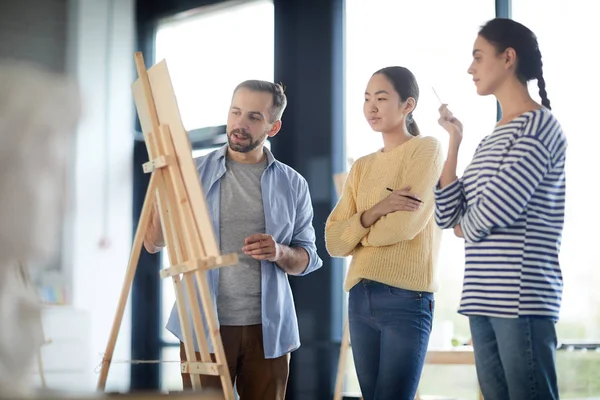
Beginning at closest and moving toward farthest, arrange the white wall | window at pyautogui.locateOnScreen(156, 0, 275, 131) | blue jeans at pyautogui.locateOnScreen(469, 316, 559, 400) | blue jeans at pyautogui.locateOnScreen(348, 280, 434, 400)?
blue jeans at pyautogui.locateOnScreen(469, 316, 559, 400) → blue jeans at pyautogui.locateOnScreen(348, 280, 434, 400) → window at pyautogui.locateOnScreen(156, 0, 275, 131) → the white wall

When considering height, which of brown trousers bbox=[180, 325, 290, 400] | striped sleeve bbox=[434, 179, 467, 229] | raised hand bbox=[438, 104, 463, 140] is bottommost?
brown trousers bbox=[180, 325, 290, 400]

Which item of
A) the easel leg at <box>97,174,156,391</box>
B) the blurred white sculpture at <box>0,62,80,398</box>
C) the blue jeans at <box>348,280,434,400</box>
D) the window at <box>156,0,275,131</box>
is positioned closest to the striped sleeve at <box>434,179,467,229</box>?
the blue jeans at <box>348,280,434,400</box>

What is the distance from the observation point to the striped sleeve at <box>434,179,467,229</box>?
1.91m

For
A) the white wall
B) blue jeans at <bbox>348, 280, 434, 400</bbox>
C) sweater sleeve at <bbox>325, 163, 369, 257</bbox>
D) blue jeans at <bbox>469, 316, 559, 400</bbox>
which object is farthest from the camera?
the white wall

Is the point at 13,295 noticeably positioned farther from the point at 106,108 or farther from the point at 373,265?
the point at 106,108

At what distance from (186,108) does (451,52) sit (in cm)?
206

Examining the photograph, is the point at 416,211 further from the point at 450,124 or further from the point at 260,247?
the point at 260,247

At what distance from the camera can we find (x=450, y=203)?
1912 millimetres

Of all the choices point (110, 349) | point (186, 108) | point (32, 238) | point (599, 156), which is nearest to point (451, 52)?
point (599, 156)

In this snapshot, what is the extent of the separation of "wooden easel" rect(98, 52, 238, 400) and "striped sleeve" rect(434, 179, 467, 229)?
0.58 m

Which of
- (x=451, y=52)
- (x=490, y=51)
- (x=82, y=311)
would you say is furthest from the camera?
(x=82, y=311)

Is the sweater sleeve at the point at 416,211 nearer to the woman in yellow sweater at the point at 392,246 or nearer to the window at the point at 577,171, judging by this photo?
the woman in yellow sweater at the point at 392,246

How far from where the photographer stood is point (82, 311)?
5.34 metres

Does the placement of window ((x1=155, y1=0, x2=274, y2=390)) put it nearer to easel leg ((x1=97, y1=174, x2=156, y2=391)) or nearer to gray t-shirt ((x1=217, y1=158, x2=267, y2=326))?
gray t-shirt ((x1=217, y1=158, x2=267, y2=326))
